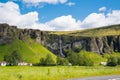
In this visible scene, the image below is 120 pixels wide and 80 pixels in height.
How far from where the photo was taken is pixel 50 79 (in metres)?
41.2

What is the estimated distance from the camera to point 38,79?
40.1 metres

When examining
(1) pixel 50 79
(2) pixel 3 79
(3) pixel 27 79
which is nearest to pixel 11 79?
(2) pixel 3 79

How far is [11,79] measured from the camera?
1356 inches

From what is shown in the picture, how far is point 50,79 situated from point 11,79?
800 centimetres

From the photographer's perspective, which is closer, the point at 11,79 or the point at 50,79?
the point at 11,79

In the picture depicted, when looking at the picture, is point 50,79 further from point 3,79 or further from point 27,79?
point 3,79

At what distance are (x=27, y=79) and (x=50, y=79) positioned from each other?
3.73m

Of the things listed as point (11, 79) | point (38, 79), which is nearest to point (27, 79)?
point (38, 79)

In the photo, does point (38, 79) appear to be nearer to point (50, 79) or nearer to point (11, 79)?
point (50, 79)

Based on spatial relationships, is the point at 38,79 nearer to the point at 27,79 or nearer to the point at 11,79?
the point at 27,79

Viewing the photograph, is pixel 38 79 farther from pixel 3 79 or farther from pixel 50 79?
pixel 3 79

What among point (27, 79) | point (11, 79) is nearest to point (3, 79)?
point (11, 79)

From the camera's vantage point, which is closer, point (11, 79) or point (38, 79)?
point (11, 79)

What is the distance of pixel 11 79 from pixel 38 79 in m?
6.29
